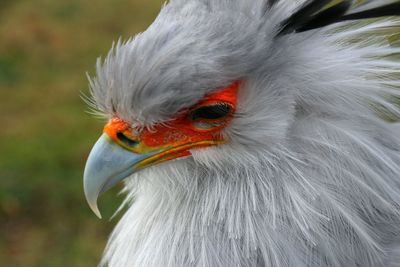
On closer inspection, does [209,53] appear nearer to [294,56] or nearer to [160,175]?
[294,56]

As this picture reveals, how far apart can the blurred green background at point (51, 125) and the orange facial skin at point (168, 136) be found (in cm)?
289

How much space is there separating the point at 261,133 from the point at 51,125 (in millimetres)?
4454

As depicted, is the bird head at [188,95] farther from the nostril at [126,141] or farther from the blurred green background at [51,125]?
the blurred green background at [51,125]

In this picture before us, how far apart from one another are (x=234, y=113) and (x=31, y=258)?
130 inches

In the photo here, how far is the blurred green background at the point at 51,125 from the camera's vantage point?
5.36m

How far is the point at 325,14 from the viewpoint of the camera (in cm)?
237

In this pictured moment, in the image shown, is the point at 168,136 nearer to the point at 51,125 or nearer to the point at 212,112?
the point at 212,112

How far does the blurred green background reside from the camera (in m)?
5.36

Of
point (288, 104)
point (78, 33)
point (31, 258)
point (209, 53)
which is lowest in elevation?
point (31, 258)

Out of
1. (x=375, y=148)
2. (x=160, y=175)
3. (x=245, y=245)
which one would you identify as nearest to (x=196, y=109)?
(x=160, y=175)

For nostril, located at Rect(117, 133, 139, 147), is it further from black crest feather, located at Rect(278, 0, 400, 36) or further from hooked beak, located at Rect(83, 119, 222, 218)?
black crest feather, located at Rect(278, 0, 400, 36)

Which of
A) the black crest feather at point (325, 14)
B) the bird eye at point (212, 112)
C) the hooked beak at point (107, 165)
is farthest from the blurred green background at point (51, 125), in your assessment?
the black crest feather at point (325, 14)

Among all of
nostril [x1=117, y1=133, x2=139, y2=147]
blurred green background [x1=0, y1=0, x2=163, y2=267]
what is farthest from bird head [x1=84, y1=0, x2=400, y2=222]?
blurred green background [x1=0, y1=0, x2=163, y2=267]

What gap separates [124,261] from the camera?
8.79ft
